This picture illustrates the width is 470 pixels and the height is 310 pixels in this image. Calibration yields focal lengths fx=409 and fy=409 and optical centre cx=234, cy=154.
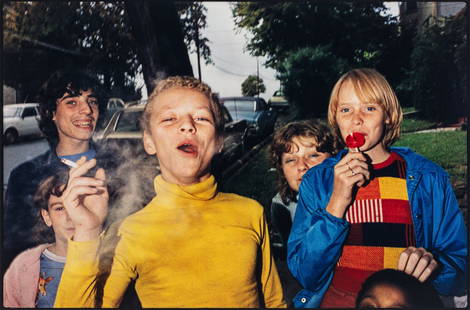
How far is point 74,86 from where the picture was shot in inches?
79.3

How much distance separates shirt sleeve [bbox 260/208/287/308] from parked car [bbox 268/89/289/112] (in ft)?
1.88

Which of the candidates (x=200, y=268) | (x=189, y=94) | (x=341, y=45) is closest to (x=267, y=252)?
(x=200, y=268)

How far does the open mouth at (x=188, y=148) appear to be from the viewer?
6.07 feet

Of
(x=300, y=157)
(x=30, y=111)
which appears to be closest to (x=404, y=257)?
(x=300, y=157)

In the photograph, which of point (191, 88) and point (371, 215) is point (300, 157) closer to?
point (371, 215)

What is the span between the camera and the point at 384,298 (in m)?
1.91

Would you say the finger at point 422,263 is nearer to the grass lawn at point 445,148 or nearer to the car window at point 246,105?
the grass lawn at point 445,148

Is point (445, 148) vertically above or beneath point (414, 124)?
beneath

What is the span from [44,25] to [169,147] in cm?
91

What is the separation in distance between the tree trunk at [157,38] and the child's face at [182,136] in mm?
183

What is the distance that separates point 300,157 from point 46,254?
1315 millimetres

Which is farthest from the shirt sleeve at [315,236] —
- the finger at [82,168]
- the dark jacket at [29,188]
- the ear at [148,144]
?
the finger at [82,168]

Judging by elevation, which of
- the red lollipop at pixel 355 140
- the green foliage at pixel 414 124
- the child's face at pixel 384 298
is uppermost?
the green foliage at pixel 414 124

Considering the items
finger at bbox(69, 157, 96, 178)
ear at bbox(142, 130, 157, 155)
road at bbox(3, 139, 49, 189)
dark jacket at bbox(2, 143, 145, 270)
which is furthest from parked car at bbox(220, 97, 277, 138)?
road at bbox(3, 139, 49, 189)
